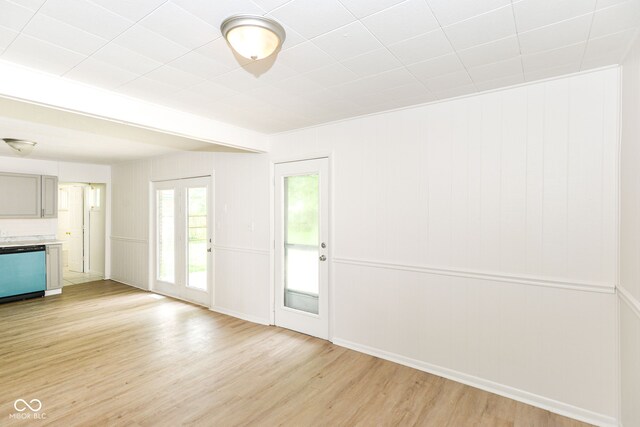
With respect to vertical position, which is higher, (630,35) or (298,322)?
(630,35)

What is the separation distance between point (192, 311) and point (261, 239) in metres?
1.67

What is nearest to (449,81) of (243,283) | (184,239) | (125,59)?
(125,59)

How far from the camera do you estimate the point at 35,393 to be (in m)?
2.67

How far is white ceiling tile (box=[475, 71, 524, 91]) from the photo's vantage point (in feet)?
8.08

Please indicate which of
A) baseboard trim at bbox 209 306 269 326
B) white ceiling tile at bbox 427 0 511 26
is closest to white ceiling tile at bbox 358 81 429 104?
white ceiling tile at bbox 427 0 511 26

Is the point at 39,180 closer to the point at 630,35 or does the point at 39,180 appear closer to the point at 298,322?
the point at 298,322

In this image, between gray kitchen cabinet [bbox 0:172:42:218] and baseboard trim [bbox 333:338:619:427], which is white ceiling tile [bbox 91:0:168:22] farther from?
gray kitchen cabinet [bbox 0:172:42:218]

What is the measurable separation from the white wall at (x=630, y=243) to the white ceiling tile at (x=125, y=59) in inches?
119

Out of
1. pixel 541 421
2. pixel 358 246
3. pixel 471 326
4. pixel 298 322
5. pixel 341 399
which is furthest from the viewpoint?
pixel 298 322

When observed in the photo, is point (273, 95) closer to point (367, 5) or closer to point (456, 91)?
point (367, 5)

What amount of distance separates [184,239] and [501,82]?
4.88 metres

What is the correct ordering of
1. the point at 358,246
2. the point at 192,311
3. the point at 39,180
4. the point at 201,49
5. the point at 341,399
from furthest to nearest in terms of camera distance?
the point at 39,180, the point at 192,311, the point at 358,246, the point at 341,399, the point at 201,49

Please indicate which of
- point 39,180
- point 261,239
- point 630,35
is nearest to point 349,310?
point 261,239

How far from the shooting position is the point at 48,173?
20.1ft
